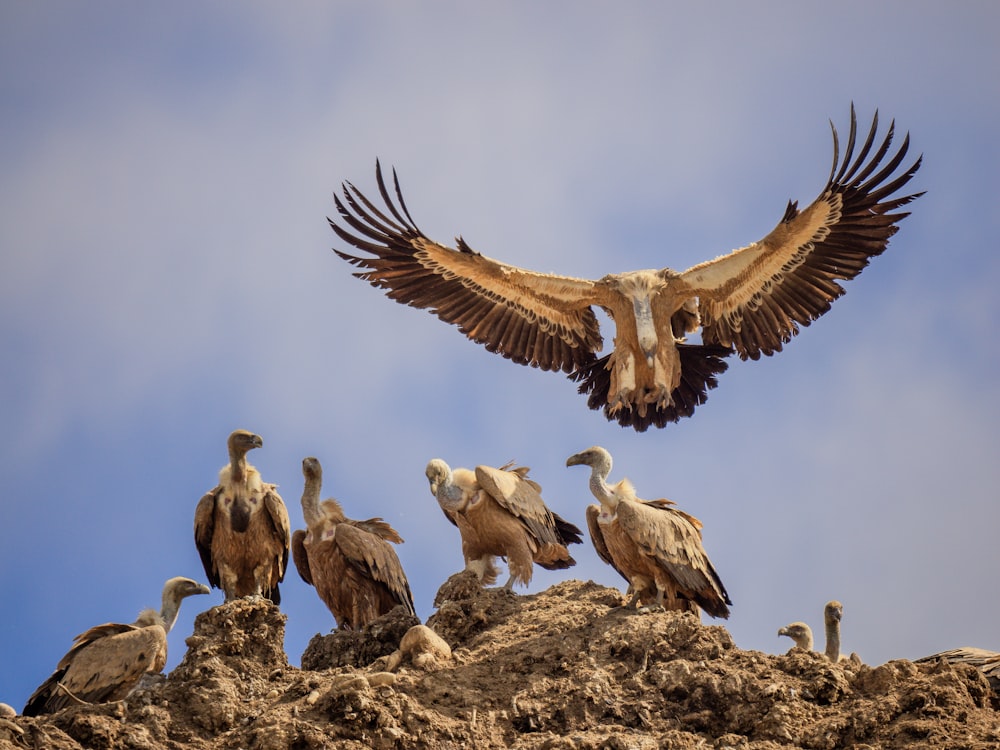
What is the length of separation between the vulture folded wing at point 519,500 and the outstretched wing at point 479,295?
3149 mm

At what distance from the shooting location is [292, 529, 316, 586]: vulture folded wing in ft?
51.5

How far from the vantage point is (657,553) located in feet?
46.9

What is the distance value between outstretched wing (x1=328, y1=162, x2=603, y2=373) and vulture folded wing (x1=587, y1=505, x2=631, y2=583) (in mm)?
3965

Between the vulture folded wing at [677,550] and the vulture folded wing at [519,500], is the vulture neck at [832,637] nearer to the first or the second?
the vulture folded wing at [677,550]

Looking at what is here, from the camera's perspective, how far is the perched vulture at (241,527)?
14406 mm

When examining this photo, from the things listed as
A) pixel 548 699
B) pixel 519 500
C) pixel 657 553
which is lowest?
pixel 548 699

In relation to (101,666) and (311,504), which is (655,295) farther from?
(101,666)

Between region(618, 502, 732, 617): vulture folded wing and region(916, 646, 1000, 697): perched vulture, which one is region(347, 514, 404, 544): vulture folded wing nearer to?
region(618, 502, 732, 617): vulture folded wing

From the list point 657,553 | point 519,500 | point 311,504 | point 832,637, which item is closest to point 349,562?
point 311,504

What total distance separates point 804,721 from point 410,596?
15.3 ft

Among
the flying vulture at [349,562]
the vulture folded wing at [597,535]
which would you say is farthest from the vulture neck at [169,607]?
the vulture folded wing at [597,535]

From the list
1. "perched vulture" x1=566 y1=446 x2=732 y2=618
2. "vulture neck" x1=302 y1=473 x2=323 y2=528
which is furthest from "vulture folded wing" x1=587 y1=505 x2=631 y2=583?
"vulture neck" x1=302 y1=473 x2=323 y2=528

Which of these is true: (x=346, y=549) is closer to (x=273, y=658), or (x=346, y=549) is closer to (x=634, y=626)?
(x=273, y=658)

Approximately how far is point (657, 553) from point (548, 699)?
2399mm
